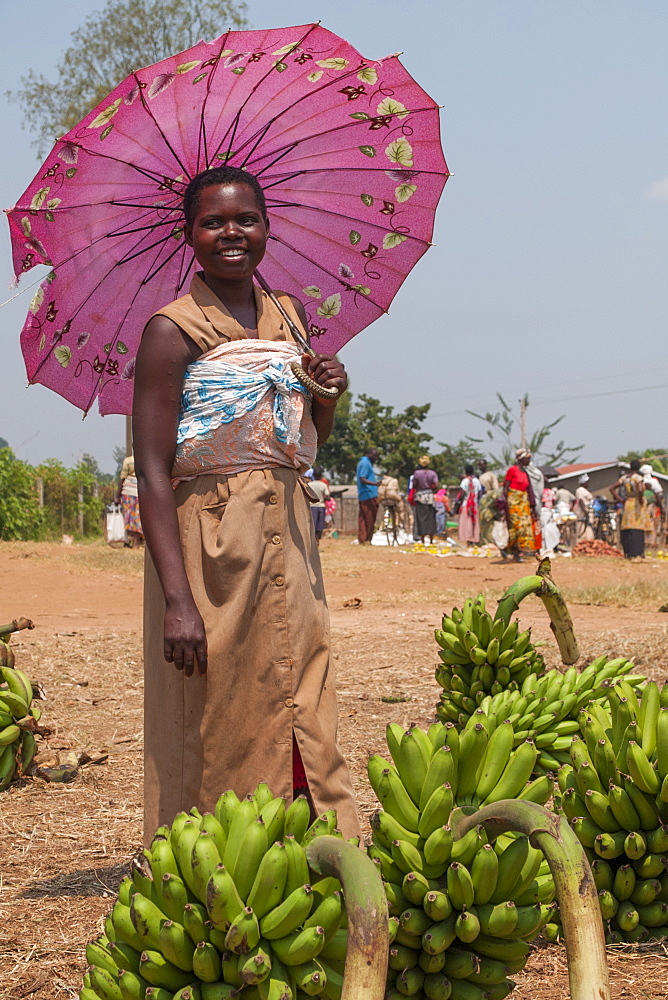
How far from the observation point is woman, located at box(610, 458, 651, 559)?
1752 cm

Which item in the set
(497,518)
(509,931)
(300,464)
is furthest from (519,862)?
(497,518)

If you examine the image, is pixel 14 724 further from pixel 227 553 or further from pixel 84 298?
pixel 227 553

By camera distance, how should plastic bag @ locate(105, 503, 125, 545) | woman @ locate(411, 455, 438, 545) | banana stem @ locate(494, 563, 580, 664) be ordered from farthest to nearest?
woman @ locate(411, 455, 438, 545)
plastic bag @ locate(105, 503, 125, 545)
banana stem @ locate(494, 563, 580, 664)

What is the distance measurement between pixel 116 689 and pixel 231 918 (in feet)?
16.6

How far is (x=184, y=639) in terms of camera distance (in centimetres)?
241

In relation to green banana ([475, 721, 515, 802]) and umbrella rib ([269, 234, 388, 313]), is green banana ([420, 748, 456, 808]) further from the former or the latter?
umbrella rib ([269, 234, 388, 313])

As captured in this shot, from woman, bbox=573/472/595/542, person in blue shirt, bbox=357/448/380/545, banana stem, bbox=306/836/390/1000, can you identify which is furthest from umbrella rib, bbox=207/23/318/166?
woman, bbox=573/472/595/542

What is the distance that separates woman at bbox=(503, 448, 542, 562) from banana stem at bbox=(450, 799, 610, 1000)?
1454 cm

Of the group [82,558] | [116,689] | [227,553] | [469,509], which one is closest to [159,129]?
[227,553]

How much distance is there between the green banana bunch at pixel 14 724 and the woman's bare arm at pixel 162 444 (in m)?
1.88

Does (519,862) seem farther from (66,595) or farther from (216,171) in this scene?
(66,595)

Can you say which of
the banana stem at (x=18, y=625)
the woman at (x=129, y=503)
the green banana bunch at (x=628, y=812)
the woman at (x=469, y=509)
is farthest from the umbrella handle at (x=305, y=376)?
the woman at (x=469, y=509)

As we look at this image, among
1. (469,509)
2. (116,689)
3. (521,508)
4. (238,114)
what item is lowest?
(116,689)

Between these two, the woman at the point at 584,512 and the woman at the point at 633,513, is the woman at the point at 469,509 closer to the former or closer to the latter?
the woman at the point at 584,512
